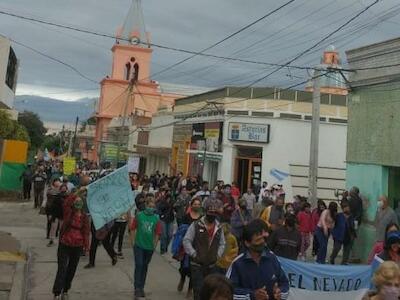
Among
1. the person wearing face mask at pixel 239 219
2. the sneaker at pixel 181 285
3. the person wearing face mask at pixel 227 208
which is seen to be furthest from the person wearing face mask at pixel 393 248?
the person wearing face mask at pixel 227 208

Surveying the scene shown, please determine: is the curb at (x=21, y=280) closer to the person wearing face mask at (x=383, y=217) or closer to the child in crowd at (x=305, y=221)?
the child in crowd at (x=305, y=221)

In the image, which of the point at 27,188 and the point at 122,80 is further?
the point at 122,80

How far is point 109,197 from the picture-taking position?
1039 centimetres

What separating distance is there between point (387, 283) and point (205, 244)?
3.63m

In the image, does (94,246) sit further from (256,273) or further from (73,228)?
(256,273)

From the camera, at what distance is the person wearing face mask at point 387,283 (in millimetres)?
4254

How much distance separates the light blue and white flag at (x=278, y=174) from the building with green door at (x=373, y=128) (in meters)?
10.3

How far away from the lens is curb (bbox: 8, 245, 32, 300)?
927 centimetres

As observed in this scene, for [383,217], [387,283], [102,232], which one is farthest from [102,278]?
[387,283]

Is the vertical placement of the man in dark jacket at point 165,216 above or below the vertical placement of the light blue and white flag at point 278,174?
below

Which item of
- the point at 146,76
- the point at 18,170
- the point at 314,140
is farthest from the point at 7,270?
the point at 146,76

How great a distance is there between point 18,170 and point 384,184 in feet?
66.9

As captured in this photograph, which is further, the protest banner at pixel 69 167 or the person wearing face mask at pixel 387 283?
the protest banner at pixel 69 167

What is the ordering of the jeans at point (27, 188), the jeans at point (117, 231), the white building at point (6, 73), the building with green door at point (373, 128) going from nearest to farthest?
the jeans at point (117, 231) → the building with green door at point (373, 128) → the white building at point (6, 73) → the jeans at point (27, 188)
